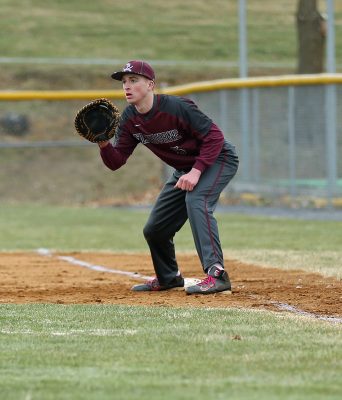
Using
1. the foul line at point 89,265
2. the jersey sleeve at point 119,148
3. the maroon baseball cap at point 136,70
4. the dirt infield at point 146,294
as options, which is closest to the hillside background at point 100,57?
the foul line at point 89,265

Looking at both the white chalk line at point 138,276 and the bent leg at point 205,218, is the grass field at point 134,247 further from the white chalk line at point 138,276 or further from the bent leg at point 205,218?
the bent leg at point 205,218

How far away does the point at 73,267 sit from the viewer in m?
11.1

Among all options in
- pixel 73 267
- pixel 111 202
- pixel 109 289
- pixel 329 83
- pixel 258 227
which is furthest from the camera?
pixel 111 202

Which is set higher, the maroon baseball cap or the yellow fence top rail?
the maroon baseball cap

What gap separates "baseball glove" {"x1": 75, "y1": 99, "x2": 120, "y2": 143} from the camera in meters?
8.26

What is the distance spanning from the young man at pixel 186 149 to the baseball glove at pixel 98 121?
73 mm

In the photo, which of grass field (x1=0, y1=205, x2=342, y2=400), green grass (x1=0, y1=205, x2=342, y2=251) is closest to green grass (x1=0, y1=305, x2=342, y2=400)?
grass field (x1=0, y1=205, x2=342, y2=400)

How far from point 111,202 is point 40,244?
896 centimetres

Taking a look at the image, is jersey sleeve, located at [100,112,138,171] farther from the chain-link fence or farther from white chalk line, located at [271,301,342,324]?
the chain-link fence

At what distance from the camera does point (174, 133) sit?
26.6ft

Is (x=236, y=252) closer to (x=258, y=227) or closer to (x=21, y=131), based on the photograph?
(x=258, y=227)

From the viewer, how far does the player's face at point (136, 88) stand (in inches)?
315

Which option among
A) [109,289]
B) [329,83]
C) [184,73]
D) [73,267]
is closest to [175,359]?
[109,289]

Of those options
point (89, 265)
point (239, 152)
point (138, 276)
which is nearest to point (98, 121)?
point (138, 276)
